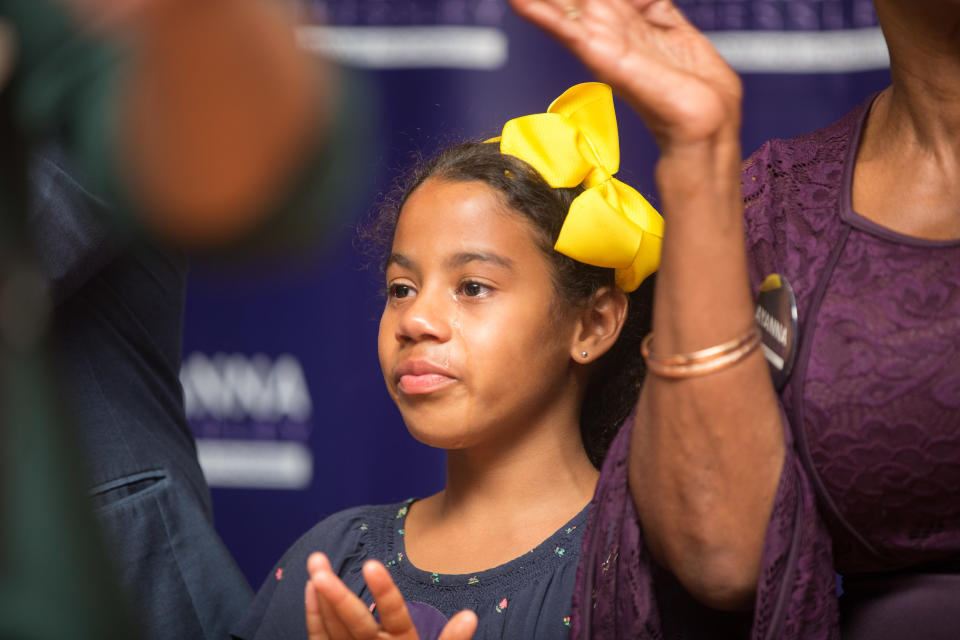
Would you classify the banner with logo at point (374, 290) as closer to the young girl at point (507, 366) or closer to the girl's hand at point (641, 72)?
the young girl at point (507, 366)

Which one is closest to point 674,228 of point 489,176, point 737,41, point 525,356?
point 525,356

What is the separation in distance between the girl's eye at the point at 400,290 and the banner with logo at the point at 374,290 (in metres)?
0.86

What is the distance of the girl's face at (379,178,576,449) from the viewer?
1.43 meters

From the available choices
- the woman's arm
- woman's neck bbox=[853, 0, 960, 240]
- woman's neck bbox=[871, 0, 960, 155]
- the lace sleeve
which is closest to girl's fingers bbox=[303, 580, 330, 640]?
the lace sleeve

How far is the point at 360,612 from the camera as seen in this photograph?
44.6 inches

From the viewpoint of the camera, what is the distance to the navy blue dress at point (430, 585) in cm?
137

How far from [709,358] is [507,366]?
461 mm

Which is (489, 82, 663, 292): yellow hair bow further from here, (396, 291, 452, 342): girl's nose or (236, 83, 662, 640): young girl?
(396, 291, 452, 342): girl's nose

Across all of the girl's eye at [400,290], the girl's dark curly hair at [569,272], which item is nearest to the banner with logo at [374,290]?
the girl's dark curly hair at [569,272]

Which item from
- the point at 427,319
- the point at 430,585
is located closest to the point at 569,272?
the point at 427,319

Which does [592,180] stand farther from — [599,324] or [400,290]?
[400,290]

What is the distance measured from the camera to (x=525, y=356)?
1470 millimetres

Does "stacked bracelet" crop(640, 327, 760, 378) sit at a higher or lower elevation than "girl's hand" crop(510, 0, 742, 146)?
lower

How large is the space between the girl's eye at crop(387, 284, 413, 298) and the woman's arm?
1.70 ft
